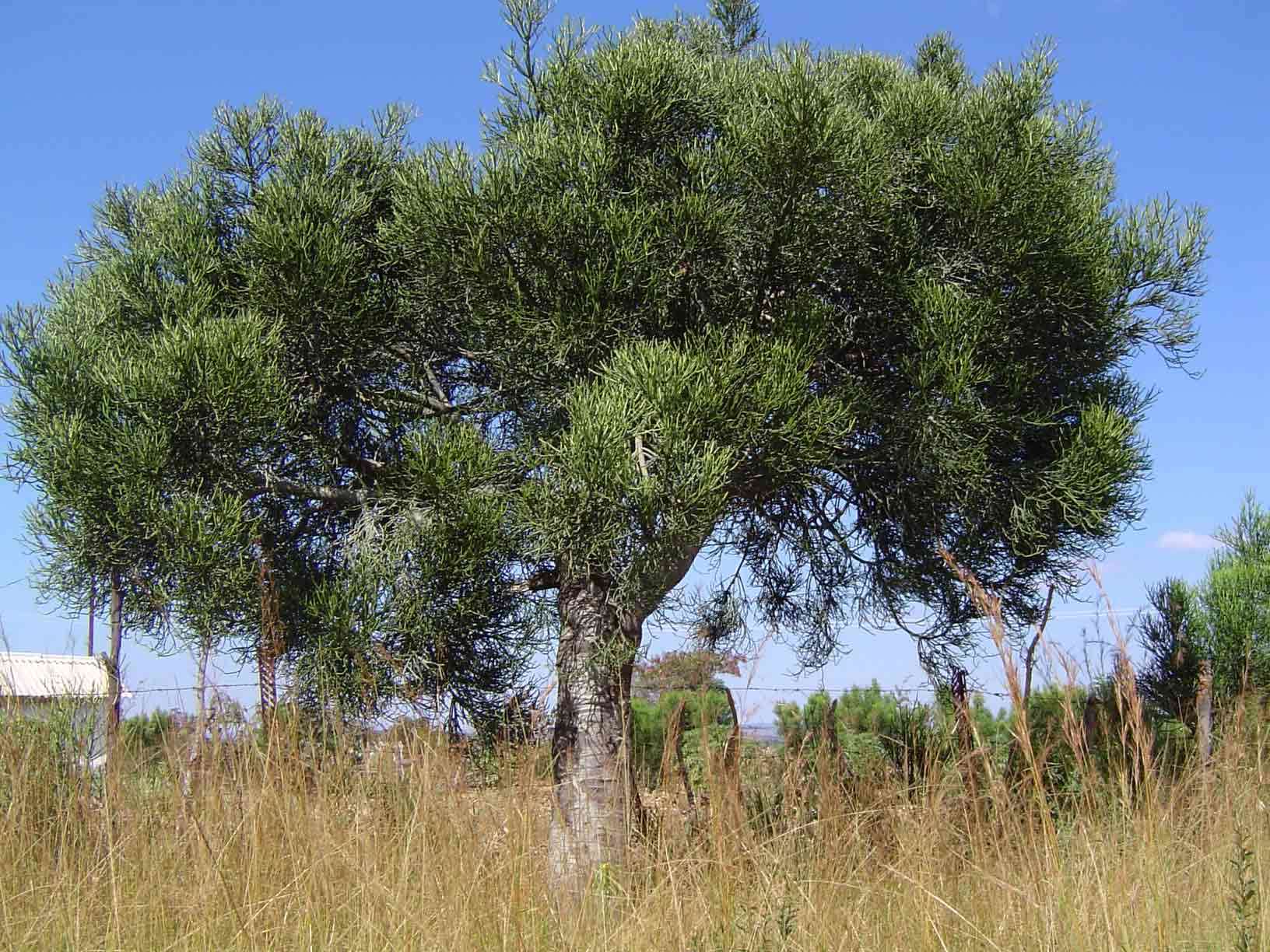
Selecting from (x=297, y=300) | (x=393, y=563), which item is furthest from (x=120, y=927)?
(x=297, y=300)

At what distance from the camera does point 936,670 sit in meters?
10.0

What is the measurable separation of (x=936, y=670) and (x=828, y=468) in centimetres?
257

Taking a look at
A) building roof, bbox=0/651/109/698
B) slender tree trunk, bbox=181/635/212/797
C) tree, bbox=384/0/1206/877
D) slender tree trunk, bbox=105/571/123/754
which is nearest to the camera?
slender tree trunk, bbox=181/635/212/797

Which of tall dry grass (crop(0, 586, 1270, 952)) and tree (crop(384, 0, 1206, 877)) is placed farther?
tree (crop(384, 0, 1206, 877))

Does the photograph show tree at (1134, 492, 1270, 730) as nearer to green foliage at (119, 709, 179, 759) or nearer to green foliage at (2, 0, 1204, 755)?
green foliage at (2, 0, 1204, 755)

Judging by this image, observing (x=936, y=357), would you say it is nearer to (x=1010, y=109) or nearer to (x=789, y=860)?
(x=1010, y=109)

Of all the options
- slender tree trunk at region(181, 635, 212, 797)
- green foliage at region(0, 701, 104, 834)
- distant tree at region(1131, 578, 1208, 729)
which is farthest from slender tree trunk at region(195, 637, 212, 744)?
distant tree at region(1131, 578, 1208, 729)

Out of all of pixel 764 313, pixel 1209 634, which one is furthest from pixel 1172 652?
pixel 764 313

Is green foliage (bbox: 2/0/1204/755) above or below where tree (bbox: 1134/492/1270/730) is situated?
above

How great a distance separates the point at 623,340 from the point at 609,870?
4.32 m

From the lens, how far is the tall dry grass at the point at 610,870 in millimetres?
3809

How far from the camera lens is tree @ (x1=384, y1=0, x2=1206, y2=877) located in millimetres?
7500

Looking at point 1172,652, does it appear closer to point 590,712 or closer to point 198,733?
point 590,712

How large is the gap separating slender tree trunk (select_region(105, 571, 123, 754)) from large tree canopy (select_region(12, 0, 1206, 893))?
1.10m
